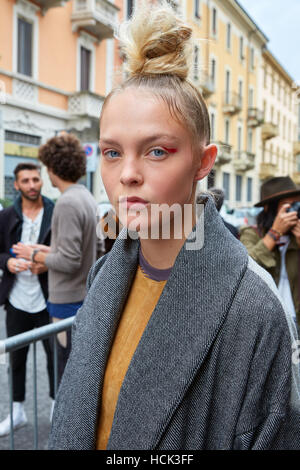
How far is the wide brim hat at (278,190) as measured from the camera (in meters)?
2.72

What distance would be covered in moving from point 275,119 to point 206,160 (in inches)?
1606

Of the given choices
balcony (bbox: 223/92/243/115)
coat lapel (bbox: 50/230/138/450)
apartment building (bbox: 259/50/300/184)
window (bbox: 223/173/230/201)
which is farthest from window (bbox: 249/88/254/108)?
coat lapel (bbox: 50/230/138/450)

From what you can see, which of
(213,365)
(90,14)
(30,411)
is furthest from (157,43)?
(90,14)

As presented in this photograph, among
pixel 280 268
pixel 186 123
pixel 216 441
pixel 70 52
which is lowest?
pixel 216 441

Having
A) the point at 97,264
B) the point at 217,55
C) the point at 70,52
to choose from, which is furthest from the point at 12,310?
the point at 217,55

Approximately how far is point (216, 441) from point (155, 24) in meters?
0.89

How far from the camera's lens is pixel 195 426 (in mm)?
929

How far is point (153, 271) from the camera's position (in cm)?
111

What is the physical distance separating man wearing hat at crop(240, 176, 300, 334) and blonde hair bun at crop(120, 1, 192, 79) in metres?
1.75

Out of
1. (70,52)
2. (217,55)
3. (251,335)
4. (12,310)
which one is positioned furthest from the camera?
(217,55)

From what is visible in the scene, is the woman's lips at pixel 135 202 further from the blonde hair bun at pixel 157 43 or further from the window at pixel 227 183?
the window at pixel 227 183

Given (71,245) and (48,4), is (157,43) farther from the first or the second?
(48,4)

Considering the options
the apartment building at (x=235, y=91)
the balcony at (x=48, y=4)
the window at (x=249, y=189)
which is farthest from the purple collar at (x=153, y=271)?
the window at (x=249, y=189)

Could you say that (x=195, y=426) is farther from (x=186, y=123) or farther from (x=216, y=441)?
(x=186, y=123)
